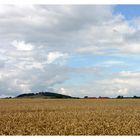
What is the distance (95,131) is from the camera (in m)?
17.2

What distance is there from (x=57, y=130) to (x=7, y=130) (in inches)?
96.2
